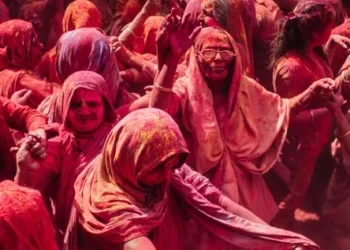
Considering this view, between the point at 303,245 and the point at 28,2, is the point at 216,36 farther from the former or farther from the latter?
the point at 28,2

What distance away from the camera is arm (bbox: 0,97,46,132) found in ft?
14.0

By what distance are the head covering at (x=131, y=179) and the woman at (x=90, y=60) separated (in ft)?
3.19

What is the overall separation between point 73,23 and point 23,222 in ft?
9.72

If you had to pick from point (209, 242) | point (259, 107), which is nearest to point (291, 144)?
point (259, 107)

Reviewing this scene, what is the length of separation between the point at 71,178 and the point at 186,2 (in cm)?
191

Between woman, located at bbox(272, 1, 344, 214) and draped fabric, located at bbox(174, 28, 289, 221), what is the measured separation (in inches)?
17.3

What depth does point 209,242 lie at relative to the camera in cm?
373

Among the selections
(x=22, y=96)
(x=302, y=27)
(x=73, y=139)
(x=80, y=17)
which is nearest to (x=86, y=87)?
(x=73, y=139)

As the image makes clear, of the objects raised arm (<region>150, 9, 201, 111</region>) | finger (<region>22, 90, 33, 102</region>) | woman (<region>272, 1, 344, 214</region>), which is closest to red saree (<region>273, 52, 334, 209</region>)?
woman (<region>272, 1, 344, 214</region>)

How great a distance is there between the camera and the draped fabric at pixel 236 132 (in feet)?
14.4

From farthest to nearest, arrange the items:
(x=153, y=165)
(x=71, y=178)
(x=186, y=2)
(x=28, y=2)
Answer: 1. (x=28, y=2)
2. (x=186, y=2)
3. (x=71, y=178)
4. (x=153, y=165)

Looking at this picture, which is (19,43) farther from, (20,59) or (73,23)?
(73,23)

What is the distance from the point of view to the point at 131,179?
349cm

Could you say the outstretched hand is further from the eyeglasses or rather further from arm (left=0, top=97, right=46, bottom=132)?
arm (left=0, top=97, right=46, bottom=132)
